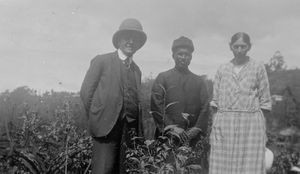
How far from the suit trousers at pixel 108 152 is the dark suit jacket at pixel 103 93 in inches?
3.2

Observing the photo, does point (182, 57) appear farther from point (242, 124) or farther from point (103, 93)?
point (103, 93)

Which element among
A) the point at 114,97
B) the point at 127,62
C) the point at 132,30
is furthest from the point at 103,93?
the point at 132,30

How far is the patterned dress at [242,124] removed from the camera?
4.30 metres

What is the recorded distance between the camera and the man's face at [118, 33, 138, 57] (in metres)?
4.29

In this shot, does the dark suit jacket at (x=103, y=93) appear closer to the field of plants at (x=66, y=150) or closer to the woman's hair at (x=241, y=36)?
the field of plants at (x=66, y=150)

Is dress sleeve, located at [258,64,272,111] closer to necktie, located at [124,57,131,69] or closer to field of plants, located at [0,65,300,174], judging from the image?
field of plants, located at [0,65,300,174]

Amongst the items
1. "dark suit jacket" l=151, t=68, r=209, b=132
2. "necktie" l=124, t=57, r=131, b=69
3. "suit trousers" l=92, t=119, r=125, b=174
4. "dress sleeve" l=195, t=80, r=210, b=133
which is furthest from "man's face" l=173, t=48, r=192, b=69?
"suit trousers" l=92, t=119, r=125, b=174

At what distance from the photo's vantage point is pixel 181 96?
15.8 ft

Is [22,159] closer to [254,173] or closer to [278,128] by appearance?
[254,173]

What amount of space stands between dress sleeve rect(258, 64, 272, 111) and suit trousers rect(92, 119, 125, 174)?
1.53 meters

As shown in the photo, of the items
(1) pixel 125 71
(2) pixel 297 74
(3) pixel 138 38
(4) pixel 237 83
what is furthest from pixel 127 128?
(2) pixel 297 74

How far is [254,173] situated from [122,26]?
6.91 ft

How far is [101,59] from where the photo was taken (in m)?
4.25

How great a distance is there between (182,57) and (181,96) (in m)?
0.48
